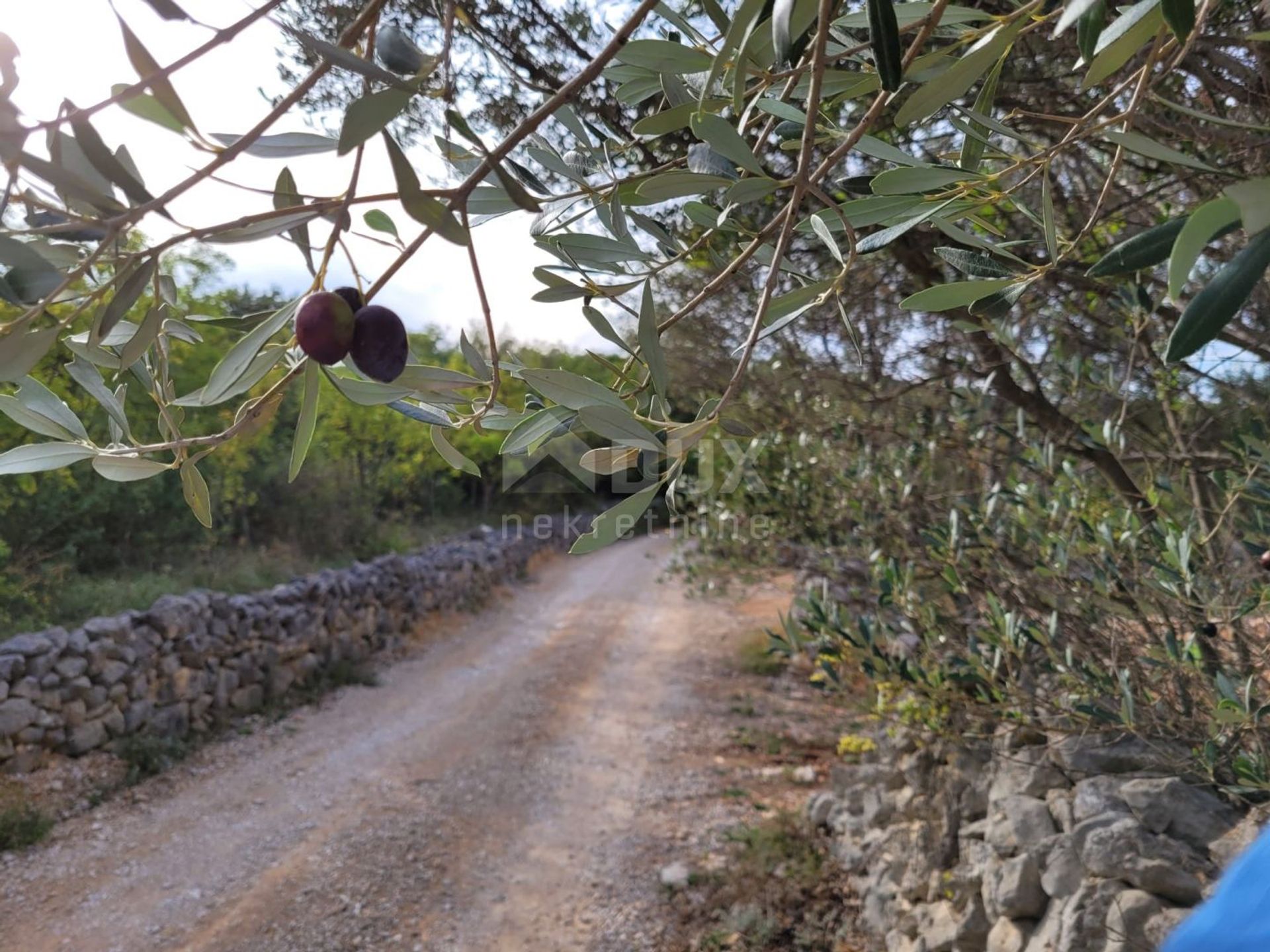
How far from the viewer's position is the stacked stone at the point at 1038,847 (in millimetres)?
2385

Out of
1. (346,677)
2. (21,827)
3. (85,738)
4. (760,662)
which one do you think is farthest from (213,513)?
(760,662)

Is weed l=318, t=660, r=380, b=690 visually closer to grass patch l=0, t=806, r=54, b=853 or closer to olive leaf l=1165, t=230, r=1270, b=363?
grass patch l=0, t=806, r=54, b=853

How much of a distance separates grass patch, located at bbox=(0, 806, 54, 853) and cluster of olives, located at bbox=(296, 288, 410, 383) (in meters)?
5.11

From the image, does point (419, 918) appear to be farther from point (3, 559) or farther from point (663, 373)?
point (3, 559)

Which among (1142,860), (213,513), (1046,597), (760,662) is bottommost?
(760,662)

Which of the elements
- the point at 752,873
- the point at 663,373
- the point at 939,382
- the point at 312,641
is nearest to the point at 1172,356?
the point at 663,373

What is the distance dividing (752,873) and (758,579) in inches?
91.2

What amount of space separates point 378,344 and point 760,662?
827cm

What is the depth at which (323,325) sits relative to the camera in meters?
0.72

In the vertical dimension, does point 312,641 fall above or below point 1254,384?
below

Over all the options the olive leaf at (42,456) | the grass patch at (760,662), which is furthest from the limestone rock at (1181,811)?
the grass patch at (760,662)

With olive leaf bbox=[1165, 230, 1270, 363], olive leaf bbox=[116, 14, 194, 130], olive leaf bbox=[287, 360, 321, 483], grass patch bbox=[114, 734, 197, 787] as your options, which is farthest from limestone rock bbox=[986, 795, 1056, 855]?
grass patch bbox=[114, 734, 197, 787]

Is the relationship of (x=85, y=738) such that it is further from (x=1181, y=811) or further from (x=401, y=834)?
(x=1181, y=811)

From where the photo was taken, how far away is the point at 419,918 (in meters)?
4.04
